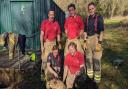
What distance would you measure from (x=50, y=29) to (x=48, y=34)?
234mm

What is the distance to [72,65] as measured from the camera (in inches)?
396

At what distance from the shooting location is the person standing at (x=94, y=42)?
35.7ft

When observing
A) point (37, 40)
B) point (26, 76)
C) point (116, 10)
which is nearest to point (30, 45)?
point (37, 40)

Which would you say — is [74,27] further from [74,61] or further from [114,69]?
[114,69]

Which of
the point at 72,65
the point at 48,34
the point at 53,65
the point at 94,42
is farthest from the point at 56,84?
the point at 48,34

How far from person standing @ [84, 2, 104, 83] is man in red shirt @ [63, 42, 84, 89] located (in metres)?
1.17

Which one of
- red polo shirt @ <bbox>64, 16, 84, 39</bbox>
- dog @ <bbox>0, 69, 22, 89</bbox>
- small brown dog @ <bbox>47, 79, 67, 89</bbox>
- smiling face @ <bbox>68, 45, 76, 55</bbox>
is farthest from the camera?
dog @ <bbox>0, 69, 22, 89</bbox>

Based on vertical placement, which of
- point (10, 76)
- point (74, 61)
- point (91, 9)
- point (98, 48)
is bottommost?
point (10, 76)

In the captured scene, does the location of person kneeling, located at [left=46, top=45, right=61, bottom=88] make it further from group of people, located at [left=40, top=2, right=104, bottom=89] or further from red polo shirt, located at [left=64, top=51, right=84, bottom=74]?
red polo shirt, located at [left=64, top=51, right=84, bottom=74]

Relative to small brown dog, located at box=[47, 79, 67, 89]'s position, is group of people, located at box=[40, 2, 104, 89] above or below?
above

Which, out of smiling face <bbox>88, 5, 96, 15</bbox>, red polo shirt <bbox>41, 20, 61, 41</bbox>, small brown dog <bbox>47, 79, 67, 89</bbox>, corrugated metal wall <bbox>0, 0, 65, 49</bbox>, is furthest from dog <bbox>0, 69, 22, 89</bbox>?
corrugated metal wall <bbox>0, 0, 65, 49</bbox>

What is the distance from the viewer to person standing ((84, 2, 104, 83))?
10883 millimetres

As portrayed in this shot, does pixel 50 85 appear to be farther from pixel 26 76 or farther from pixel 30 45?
pixel 30 45

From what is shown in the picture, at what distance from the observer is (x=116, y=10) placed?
5019 cm
